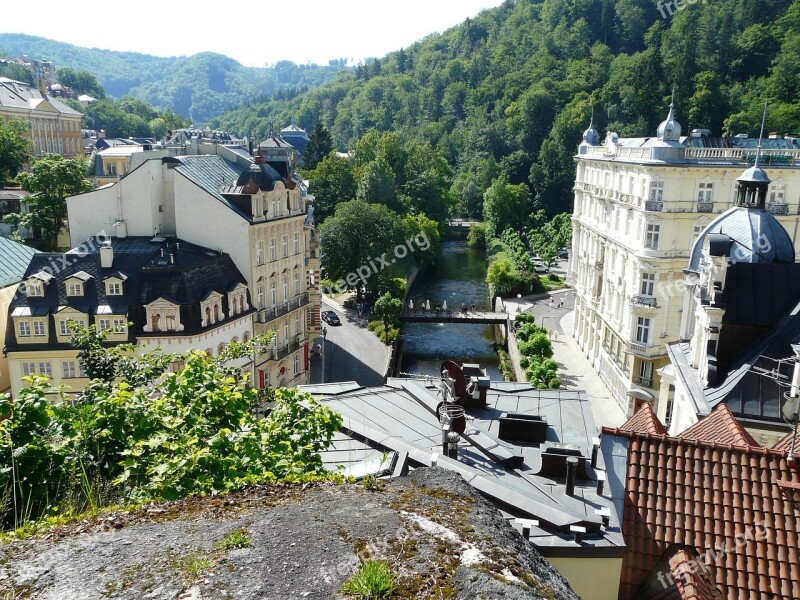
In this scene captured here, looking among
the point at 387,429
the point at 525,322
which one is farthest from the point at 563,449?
the point at 525,322

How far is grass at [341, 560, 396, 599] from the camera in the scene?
19.9 feet

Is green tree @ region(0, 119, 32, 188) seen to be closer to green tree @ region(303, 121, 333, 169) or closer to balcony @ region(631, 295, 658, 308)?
green tree @ region(303, 121, 333, 169)

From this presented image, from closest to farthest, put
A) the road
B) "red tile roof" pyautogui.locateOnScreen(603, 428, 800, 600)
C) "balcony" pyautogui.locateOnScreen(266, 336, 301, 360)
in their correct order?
1. "red tile roof" pyautogui.locateOnScreen(603, 428, 800, 600)
2. "balcony" pyautogui.locateOnScreen(266, 336, 301, 360)
3. the road

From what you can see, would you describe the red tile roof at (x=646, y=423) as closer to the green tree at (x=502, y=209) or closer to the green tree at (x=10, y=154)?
the green tree at (x=10, y=154)

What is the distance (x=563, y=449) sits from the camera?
14.2 metres

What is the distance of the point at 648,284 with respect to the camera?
4234 centimetres

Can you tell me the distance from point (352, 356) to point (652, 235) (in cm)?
2467

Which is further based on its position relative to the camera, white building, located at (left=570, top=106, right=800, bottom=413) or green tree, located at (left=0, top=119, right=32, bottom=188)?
green tree, located at (left=0, top=119, right=32, bottom=188)

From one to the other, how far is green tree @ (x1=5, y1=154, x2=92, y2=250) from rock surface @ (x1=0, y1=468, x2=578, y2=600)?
5908 cm

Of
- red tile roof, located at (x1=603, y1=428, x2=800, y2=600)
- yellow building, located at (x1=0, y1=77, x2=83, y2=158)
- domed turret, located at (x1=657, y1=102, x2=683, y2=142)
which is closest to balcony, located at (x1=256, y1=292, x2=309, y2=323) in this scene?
domed turret, located at (x1=657, y1=102, x2=683, y2=142)

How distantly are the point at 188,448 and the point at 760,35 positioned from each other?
422ft

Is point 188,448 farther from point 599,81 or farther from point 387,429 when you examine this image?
point 599,81

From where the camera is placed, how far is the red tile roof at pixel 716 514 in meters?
10.8

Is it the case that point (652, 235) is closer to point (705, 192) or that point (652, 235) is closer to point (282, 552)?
point (705, 192)
